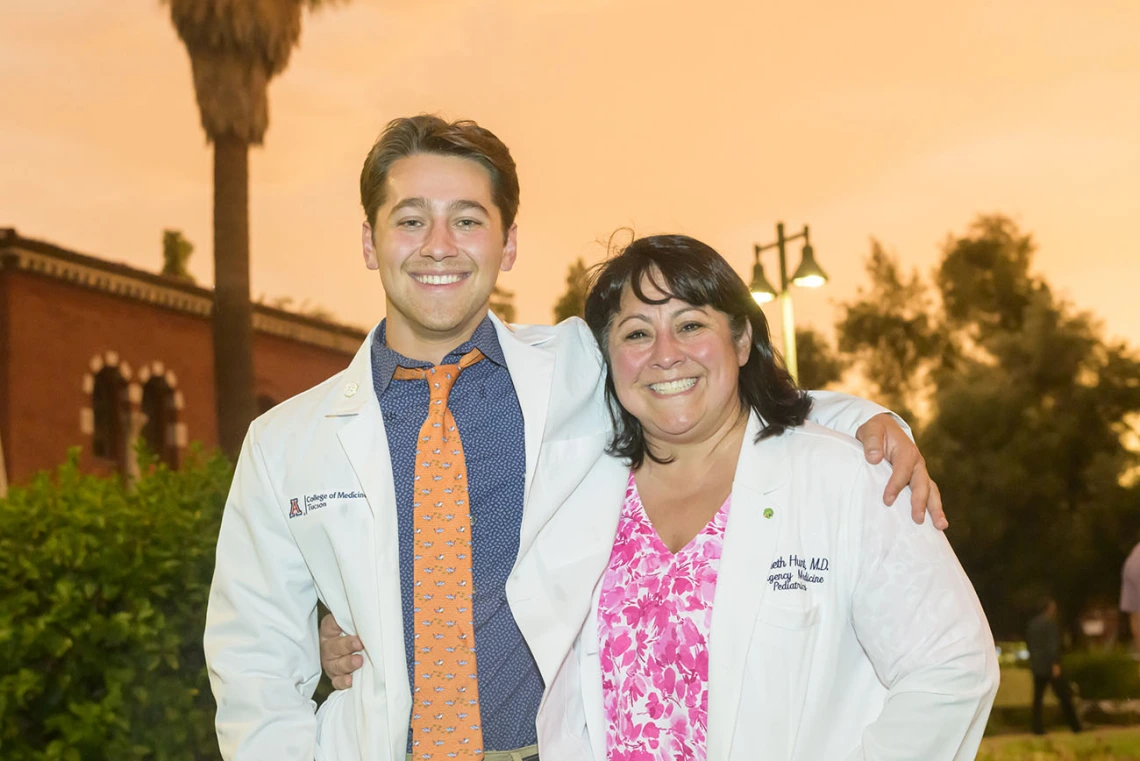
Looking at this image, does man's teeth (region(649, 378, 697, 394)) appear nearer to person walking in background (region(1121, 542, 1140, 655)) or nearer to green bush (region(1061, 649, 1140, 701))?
person walking in background (region(1121, 542, 1140, 655))

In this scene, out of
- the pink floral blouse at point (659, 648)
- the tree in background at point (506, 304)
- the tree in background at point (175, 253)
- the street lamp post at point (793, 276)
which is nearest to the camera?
the pink floral blouse at point (659, 648)

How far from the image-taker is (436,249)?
347cm

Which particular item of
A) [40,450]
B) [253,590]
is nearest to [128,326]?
[40,450]

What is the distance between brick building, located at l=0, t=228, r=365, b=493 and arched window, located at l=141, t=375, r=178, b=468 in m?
0.02

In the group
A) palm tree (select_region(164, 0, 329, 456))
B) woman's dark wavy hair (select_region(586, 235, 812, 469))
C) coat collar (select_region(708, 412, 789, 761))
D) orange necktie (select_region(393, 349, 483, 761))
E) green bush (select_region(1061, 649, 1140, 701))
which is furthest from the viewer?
palm tree (select_region(164, 0, 329, 456))

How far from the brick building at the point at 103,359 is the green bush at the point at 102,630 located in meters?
14.3

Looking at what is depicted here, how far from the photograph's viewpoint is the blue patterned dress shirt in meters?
3.29

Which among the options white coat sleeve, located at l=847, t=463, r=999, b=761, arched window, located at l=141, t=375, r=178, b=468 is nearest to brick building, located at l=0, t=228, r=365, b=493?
arched window, located at l=141, t=375, r=178, b=468

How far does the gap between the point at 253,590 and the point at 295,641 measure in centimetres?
20

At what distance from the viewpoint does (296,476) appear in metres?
3.46

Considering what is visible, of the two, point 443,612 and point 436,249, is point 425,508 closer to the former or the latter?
point 443,612

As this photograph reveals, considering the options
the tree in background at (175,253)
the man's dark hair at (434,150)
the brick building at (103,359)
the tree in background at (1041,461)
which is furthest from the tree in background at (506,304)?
the man's dark hair at (434,150)

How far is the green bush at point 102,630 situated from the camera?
5719 millimetres

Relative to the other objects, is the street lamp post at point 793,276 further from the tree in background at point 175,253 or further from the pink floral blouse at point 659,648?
the tree in background at point 175,253
